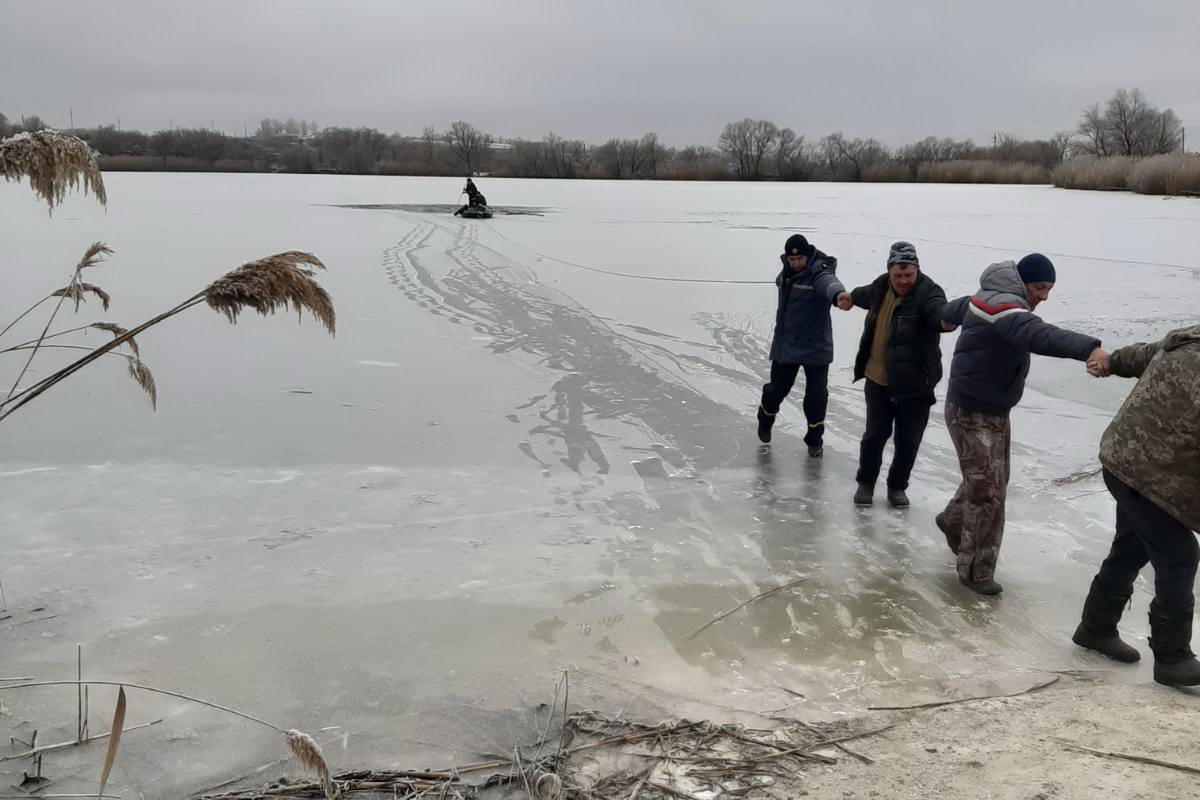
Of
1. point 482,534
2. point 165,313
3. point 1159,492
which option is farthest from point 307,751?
point 1159,492

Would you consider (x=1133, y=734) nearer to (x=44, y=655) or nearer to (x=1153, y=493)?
(x=1153, y=493)

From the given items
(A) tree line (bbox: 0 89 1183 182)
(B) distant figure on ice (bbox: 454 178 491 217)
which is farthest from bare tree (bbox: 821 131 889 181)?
(B) distant figure on ice (bbox: 454 178 491 217)

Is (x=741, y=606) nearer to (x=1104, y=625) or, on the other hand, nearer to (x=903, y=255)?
(x=1104, y=625)

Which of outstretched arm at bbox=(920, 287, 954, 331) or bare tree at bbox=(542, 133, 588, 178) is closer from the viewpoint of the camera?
outstretched arm at bbox=(920, 287, 954, 331)

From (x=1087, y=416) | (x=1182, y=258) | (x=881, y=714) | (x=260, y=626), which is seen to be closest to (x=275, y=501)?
(x=260, y=626)

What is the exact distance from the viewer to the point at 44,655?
352 centimetres

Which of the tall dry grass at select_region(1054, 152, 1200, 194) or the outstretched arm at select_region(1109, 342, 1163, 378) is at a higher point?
the tall dry grass at select_region(1054, 152, 1200, 194)

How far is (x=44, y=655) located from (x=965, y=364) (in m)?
3.94

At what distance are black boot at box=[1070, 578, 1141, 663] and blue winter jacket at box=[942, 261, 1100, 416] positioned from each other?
0.90 m

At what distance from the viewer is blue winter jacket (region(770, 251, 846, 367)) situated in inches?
236

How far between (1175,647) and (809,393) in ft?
9.85

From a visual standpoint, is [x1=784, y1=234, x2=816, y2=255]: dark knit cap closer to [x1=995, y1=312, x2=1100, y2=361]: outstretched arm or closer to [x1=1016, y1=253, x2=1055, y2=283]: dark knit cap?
[x1=1016, y1=253, x2=1055, y2=283]: dark knit cap

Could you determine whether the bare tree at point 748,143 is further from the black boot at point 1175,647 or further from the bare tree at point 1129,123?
the black boot at point 1175,647

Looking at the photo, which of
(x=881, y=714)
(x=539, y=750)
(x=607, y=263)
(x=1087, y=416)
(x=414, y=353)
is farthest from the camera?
(x=607, y=263)
